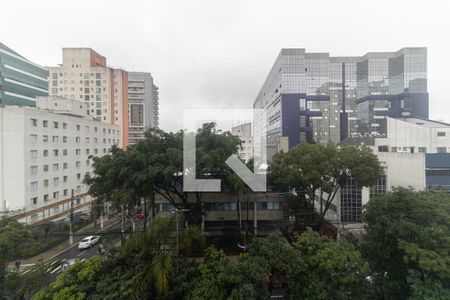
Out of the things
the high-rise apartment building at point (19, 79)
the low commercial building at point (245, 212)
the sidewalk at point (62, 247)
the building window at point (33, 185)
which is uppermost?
the high-rise apartment building at point (19, 79)

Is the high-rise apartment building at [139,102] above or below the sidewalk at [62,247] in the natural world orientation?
above

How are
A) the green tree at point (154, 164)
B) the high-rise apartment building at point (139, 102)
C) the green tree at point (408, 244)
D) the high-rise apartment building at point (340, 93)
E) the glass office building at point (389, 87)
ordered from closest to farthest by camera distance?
1. the green tree at point (408, 244)
2. the green tree at point (154, 164)
3. the high-rise apartment building at point (340, 93)
4. the glass office building at point (389, 87)
5. the high-rise apartment building at point (139, 102)

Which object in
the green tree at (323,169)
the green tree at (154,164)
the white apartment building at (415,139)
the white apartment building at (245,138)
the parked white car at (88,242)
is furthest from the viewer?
the white apartment building at (415,139)

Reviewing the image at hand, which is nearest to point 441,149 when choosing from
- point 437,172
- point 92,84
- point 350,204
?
point 437,172

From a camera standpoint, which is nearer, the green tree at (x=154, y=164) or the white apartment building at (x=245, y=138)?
the green tree at (x=154, y=164)

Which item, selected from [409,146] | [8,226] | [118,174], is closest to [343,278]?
[118,174]

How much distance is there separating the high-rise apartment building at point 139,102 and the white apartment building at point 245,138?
2350 centimetres

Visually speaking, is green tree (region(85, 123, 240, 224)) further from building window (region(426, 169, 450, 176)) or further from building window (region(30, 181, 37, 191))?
building window (region(426, 169, 450, 176))

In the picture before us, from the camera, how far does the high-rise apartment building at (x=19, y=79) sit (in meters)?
13.1

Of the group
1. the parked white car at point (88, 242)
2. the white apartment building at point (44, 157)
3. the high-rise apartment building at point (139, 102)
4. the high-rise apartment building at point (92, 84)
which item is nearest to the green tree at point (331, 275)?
the parked white car at point (88, 242)

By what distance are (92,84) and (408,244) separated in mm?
27457

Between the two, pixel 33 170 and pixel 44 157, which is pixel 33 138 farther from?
pixel 33 170

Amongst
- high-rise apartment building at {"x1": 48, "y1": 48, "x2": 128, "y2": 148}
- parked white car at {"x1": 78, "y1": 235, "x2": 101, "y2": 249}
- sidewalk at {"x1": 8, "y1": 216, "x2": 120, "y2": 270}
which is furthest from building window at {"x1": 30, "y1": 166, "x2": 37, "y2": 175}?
high-rise apartment building at {"x1": 48, "y1": 48, "x2": 128, "y2": 148}

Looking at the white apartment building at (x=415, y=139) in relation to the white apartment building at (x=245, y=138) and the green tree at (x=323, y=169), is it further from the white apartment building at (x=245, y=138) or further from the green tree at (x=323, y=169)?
the white apartment building at (x=245, y=138)
